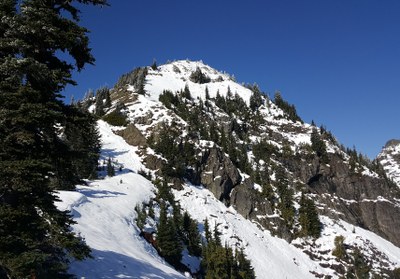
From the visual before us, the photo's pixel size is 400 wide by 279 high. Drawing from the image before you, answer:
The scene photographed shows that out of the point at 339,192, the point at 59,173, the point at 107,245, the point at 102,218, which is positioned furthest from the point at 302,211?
the point at 59,173

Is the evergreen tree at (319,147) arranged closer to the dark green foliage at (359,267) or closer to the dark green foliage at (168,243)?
the dark green foliage at (359,267)

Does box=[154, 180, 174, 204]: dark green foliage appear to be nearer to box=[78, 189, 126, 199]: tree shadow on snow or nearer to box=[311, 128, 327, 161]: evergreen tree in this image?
box=[78, 189, 126, 199]: tree shadow on snow

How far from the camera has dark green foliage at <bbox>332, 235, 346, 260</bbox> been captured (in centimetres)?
7700

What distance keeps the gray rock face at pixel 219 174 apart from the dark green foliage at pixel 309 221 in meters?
16.7

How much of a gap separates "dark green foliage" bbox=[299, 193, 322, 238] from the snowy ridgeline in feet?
7.54

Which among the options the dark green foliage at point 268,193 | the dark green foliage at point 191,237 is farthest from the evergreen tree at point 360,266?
the dark green foliage at point 191,237

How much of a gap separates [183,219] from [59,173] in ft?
152

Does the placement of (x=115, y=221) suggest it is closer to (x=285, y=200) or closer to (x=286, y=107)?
(x=285, y=200)

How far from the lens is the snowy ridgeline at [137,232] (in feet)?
74.4

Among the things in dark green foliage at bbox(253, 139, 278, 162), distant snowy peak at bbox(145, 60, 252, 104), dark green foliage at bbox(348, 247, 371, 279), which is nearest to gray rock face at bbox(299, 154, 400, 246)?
dark green foliage at bbox(253, 139, 278, 162)

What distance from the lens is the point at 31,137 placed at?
11.7 metres

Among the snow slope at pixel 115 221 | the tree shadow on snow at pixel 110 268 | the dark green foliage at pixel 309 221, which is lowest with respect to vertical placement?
the tree shadow on snow at pixel 110 268

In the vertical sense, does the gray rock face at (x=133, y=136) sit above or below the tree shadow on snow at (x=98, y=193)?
above

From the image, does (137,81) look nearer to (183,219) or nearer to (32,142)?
(183,219)
